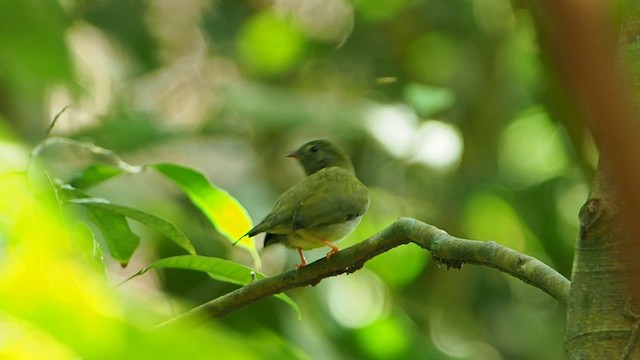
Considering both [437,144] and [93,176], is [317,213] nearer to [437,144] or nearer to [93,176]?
[93,176]

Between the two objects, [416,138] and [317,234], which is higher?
[416,138]

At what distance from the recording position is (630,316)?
1339 millimetres

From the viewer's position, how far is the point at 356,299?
5359mm

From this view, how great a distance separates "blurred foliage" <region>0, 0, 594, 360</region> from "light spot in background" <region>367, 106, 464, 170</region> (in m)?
0.01

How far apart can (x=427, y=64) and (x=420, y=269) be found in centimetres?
143

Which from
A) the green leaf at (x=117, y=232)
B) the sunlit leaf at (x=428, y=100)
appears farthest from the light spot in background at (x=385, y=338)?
the green leaf at (x=117, y=232)

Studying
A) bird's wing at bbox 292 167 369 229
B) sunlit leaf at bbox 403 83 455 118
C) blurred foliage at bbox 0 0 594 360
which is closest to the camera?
bird's wing at bbox 292 167 369 229

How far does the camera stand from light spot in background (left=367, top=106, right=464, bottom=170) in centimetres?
535

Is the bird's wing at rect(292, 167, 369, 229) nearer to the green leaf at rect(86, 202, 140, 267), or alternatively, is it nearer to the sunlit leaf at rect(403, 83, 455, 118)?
the green leaf at rect(86, 202, 140, 267)

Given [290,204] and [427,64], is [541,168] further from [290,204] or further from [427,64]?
[290,204]

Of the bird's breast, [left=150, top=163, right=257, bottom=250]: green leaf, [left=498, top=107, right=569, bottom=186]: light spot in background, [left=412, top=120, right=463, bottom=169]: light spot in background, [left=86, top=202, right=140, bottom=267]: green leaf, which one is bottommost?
[left=86, top=202, right=140, bottom=267]: green leaf

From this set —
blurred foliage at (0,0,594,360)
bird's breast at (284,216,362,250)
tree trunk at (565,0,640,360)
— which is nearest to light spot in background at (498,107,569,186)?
blurred foliage at (0,0,594,360)

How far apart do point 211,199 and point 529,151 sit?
12.8 feet

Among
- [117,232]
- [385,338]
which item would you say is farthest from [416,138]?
[117,232]
